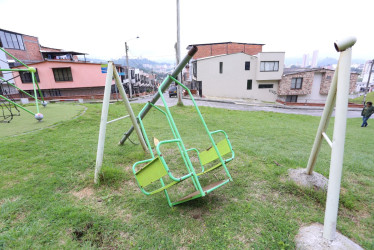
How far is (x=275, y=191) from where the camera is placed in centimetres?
270

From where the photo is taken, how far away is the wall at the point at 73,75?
25.5m

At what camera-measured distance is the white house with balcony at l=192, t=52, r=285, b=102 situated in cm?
2645

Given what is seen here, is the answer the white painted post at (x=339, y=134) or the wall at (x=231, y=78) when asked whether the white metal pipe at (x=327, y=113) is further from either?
the wall at (x=231, y=78)

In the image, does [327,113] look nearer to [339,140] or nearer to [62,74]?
[339,140]

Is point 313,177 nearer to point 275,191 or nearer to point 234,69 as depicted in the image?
point 275,191

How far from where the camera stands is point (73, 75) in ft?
86.6

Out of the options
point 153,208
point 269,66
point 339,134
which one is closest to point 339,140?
point 339,134

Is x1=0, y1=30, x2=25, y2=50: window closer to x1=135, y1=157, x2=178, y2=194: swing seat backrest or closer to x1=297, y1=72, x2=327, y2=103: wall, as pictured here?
x1=135, y1=157, x2=178, y2=194: swing seat backrest

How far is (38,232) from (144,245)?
1.16 m

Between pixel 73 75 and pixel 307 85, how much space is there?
34901mm

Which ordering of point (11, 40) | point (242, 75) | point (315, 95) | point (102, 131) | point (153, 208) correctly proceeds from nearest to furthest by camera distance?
point (153, 208)
point (102, 131)
point (242, 75)
point (11, 40)
point (315, 95)

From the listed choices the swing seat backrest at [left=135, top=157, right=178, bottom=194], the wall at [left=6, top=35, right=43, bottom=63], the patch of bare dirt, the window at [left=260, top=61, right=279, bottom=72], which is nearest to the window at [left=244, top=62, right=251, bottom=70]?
the window at [left=260, top=61, right=279, bottom=72]

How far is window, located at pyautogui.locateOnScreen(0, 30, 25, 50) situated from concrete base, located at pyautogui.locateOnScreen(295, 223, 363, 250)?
3893 cm

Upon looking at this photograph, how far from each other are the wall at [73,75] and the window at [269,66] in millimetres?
23413
